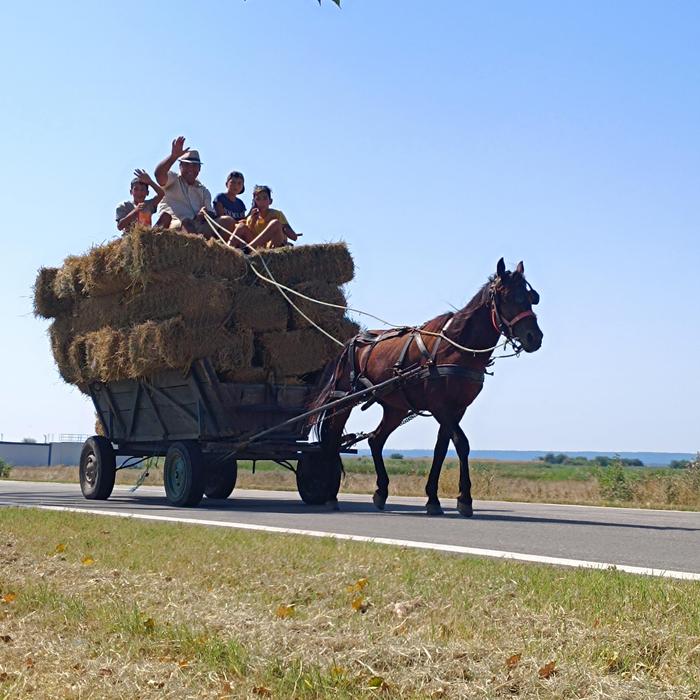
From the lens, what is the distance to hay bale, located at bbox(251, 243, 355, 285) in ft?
47.3

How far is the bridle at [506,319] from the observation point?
40.5ft

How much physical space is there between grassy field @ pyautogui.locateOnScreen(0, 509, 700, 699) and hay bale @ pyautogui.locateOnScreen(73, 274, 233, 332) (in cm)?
587

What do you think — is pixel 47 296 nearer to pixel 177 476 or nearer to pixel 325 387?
pixel 177 476

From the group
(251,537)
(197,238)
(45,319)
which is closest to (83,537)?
(251,537)

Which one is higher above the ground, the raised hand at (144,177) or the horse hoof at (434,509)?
the raised hand at (144,177)

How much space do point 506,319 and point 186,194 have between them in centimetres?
525

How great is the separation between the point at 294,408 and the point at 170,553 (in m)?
6.69

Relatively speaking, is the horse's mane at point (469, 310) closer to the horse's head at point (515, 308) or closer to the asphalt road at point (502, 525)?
the horse's head at point (515, 308)

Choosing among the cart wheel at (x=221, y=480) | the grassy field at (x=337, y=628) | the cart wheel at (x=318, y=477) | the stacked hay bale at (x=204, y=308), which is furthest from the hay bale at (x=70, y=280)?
the grassy field at (x=337, y=628)

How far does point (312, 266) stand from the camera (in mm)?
14727

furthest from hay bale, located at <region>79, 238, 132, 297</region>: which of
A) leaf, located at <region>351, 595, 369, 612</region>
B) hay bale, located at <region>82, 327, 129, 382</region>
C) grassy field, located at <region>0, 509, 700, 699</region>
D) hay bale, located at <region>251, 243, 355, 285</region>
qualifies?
leaf, located at <region>351, 595, 369, 612</region>

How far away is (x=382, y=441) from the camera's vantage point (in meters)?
14.9

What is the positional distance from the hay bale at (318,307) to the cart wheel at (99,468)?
11.9 ft

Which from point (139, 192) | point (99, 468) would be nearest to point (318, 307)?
point (139, 192)
